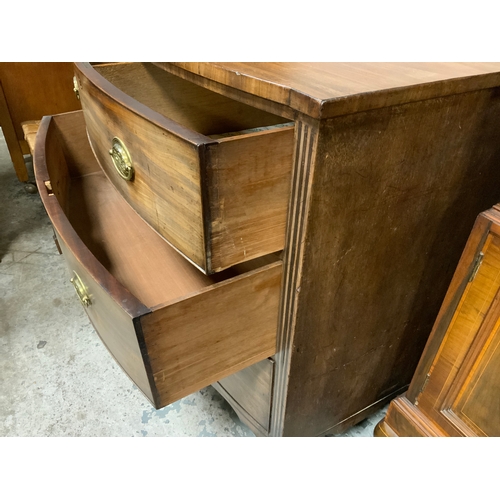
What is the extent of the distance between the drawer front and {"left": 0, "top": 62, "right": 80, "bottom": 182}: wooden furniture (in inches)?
42.8

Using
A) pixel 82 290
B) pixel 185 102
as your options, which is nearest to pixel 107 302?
pixel 82 290

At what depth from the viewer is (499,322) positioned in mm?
543

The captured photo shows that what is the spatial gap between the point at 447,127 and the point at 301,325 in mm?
293

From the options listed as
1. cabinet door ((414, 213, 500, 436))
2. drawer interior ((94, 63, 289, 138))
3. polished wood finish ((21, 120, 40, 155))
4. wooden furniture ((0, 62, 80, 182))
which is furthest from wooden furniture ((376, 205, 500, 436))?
wooden furniture ((0, 62, 80, 182))

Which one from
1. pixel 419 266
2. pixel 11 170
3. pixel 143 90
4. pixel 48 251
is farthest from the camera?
pixel 11 170

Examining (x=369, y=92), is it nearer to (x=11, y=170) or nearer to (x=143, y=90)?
(x=143, y=90)

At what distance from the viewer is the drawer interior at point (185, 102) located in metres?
0.72

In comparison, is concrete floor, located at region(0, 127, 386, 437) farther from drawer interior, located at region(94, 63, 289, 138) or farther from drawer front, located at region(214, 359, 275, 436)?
drawer interior, located at region(94, 63, 289, 138)

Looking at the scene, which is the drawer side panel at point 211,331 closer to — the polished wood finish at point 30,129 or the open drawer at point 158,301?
the open drawer at point 158,301

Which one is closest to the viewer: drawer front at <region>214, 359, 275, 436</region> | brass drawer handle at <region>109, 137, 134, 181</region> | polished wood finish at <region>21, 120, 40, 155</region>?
brass drawer handle at <region>109, 137, 134, 181</region>

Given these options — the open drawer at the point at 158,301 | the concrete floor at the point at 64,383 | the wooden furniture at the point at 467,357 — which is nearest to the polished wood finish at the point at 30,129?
the concrete floor at the point at 64,383

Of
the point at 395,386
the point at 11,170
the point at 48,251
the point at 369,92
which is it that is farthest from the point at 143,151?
the point at 11,170

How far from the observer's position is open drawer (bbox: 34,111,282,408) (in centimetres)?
45

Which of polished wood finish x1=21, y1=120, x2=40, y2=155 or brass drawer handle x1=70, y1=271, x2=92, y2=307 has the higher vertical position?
brass drawer handle x1=70, y1=271, x2=92, y2=307
